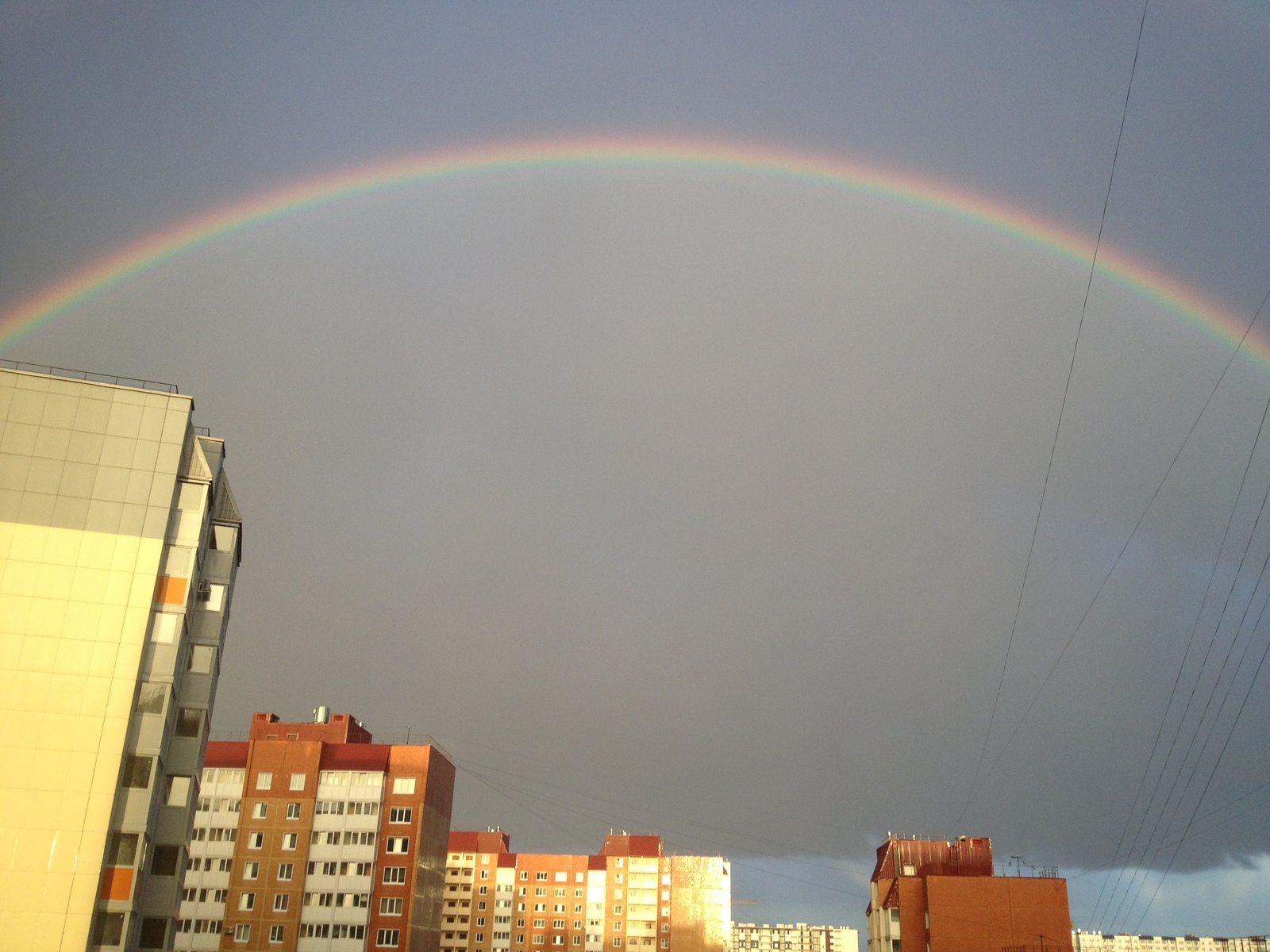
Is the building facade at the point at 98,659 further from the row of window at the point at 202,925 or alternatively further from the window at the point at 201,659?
the row of window at the point at 202,925

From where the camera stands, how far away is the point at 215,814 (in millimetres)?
107562

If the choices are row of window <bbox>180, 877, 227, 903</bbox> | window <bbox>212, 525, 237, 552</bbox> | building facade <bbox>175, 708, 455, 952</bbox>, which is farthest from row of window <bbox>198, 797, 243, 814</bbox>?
window <bbox>212, 525, 237, 552</bbox>

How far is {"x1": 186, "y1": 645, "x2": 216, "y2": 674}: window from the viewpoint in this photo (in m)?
53.3

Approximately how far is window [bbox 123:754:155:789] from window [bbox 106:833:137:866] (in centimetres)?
209

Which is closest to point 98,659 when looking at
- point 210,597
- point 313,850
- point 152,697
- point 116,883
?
point 152,697

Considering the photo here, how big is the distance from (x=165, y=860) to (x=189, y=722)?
6.40 m

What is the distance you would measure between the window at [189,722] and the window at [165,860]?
5.26m

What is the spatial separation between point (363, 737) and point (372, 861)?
67.6 ft

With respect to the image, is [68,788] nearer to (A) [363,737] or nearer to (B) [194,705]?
(B) [194,705]

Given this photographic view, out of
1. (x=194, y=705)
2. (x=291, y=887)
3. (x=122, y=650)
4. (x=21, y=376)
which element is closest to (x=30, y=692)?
(x=122, y=650)

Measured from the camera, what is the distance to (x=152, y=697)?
159ft

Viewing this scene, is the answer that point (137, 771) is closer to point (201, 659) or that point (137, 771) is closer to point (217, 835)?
point (201, 659)

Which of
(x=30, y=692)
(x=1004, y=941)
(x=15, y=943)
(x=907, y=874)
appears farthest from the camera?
(x=907, y=874)

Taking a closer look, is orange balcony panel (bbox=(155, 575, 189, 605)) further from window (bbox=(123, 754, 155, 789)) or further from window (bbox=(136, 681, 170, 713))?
window (bbox=(123, 754, 155, 789))
